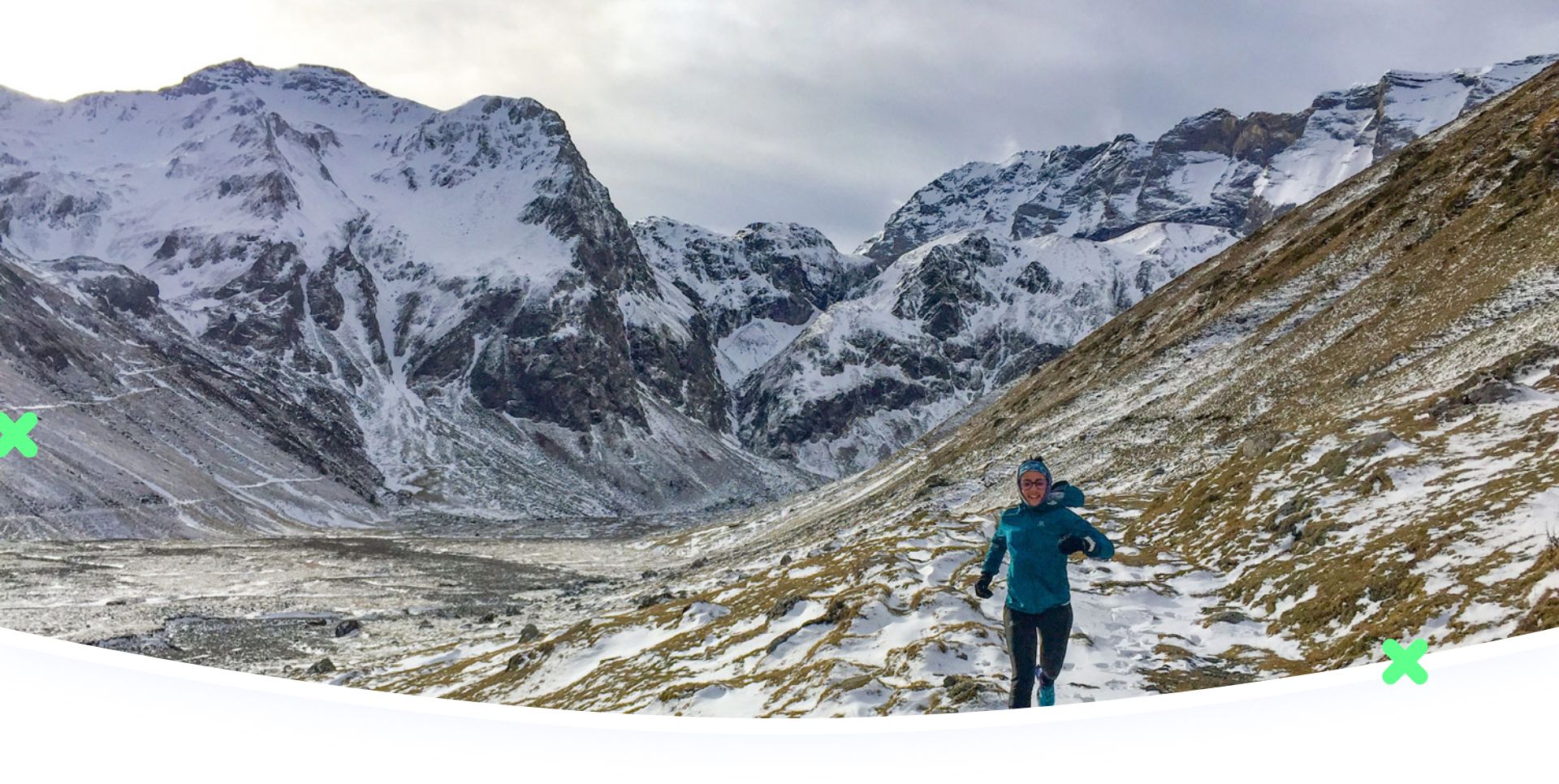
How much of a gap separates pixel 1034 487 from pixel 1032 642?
8.07 ft

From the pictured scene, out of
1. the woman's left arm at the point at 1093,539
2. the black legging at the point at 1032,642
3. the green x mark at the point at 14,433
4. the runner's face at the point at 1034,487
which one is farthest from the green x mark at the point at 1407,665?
the green x mark at the point at 14,433

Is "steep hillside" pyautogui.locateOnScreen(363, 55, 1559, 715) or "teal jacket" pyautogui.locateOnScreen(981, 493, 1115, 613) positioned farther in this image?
"steep hillside" pyautogui.locateOnScreen(363, 55, 1559, 715)

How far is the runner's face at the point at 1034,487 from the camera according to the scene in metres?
13.1

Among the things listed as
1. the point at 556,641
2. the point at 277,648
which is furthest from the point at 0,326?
the point at 556,641

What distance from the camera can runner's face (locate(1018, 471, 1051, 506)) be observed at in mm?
13078

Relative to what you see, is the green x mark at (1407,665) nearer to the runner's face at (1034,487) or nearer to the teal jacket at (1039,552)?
the teal jacket at (1039,552)

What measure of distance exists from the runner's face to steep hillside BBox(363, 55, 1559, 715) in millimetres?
4536

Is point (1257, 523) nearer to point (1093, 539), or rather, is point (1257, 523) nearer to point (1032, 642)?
point (1032, 642)

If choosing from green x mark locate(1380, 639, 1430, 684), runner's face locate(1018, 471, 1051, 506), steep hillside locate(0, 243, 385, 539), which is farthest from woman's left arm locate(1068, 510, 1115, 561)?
steep hillside locate(0, 243, 385, 539)

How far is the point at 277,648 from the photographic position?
54.4 meters

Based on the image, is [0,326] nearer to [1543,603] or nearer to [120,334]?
[120,334]

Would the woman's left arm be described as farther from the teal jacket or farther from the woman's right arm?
the woman's right arm

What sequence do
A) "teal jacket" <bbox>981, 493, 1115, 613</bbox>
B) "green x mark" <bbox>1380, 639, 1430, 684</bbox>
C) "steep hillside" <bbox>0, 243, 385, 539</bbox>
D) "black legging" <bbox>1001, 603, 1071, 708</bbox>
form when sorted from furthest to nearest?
"steep hillside" <bbox>0, 243, 385, 539</bbox>, "black legging" <bbox>1001, 603, 1071, 708</bbox>, "teal jacket" <bbox>981, 493, 1115, 613</bbox>, "green x mark" <bbox>1380, 639, 1430, 684</bbox>

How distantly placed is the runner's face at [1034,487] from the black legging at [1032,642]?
1622mm
